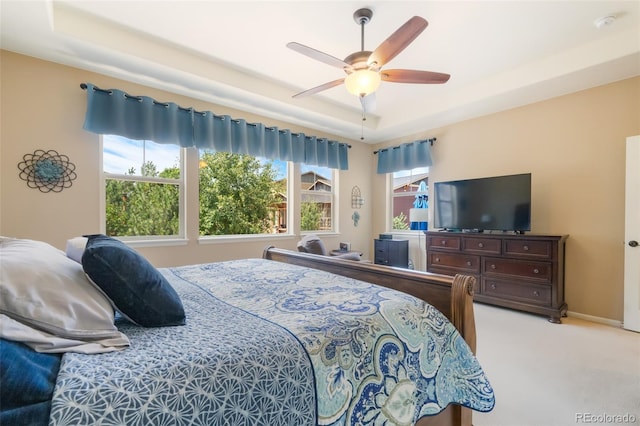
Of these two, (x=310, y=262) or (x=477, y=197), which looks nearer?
(x=310, y=262)

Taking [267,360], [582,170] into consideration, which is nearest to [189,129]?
[267,360]

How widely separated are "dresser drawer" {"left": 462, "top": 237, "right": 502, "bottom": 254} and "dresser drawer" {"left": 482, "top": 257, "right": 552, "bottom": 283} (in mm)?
101

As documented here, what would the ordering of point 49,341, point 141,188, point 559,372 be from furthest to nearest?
point 141,188 < point 559,372 < point 49,341

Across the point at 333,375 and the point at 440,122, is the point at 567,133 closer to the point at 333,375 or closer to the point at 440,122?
the point at 440,122

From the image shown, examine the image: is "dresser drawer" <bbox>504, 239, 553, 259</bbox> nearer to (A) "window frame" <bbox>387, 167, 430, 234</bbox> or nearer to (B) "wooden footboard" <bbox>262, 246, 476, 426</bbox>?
(A) "window frame" <bbox>387, 167, 430, 234</bbox>

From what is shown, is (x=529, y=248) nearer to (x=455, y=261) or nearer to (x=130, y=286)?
(x=455, y=261)

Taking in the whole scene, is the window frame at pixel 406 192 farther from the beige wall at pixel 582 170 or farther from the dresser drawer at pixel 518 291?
the dresser drawer at pixel 518 291

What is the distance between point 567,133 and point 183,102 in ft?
15.3

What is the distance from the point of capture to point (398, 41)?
1.98 m

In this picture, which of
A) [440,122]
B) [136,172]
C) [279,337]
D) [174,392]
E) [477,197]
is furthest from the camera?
[440,122]

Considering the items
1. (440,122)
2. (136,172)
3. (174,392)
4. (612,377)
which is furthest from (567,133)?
(136,172)

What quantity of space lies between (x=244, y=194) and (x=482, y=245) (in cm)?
352

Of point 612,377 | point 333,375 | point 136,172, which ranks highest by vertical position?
point 136,172

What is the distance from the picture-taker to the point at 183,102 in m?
3.52
